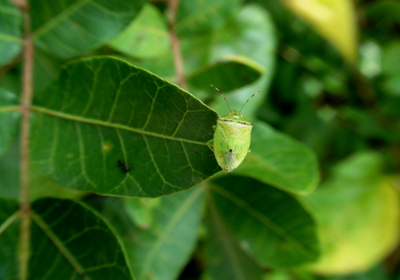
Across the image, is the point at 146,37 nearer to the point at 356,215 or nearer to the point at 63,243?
the point at 63,243

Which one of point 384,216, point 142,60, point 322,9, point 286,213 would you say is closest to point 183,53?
point 142,60

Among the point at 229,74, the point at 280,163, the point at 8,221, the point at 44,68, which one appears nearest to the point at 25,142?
the point at 8,221

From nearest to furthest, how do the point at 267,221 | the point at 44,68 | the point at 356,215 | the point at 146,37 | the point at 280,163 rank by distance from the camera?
the point at 280,163 < the point at 267,221 < the point at 146,37 < the point at 44,68 < the point at 356,215

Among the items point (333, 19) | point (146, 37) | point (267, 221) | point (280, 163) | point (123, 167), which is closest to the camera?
point (123, 167)

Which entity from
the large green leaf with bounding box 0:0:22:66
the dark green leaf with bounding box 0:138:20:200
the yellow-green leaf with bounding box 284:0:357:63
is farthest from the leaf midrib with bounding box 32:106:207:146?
the yellow-green leaf with bounding box 284:0:357:63

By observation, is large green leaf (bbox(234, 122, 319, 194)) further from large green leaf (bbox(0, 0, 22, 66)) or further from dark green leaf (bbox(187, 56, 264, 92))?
large green leaf (bbox(0, 0, 22, 66))

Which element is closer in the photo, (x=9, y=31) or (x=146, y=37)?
(x=9, y=31)
